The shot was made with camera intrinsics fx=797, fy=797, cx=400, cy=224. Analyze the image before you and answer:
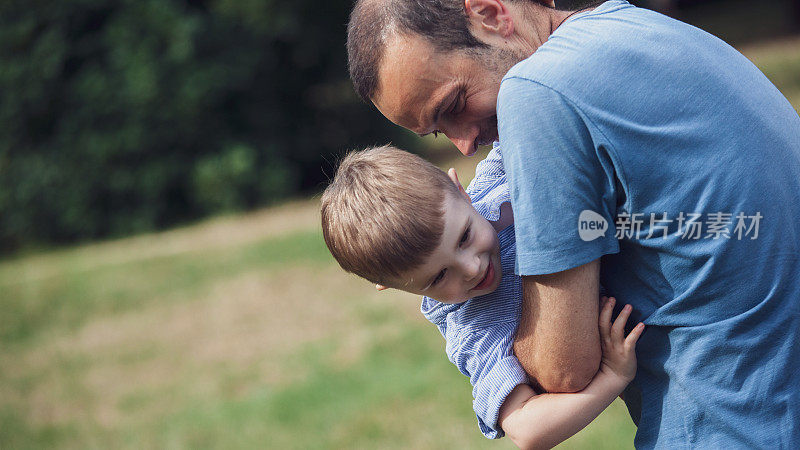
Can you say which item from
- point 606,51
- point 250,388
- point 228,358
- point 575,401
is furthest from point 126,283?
point 606,51

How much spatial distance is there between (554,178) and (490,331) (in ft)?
1.72

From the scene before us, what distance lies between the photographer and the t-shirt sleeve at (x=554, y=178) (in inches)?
62.6

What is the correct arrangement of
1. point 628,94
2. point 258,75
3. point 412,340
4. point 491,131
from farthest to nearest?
1. point 258,75
2. point 412,340
3. point 491,131
4. point 628,94

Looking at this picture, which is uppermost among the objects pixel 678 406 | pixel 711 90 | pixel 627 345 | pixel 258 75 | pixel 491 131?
pixel 711 90

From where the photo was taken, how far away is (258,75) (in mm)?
12086

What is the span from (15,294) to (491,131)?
8.20m

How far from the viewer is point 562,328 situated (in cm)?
171

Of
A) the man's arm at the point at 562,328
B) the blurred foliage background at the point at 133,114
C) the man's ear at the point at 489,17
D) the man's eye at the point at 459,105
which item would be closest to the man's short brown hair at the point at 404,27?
the man's ear at the point at 489,17

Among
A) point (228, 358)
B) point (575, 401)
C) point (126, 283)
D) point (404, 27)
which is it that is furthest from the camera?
point (126, 283)

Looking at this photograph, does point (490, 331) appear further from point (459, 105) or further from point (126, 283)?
point (126, 283)

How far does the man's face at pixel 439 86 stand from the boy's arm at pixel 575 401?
0.60 meters

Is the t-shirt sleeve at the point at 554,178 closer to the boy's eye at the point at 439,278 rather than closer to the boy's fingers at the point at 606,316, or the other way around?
the boy's fingers at the point at 606,316

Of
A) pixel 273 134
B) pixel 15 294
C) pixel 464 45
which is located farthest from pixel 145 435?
pixel 273 134

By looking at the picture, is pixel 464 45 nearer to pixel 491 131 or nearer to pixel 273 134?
pixel 491 131
